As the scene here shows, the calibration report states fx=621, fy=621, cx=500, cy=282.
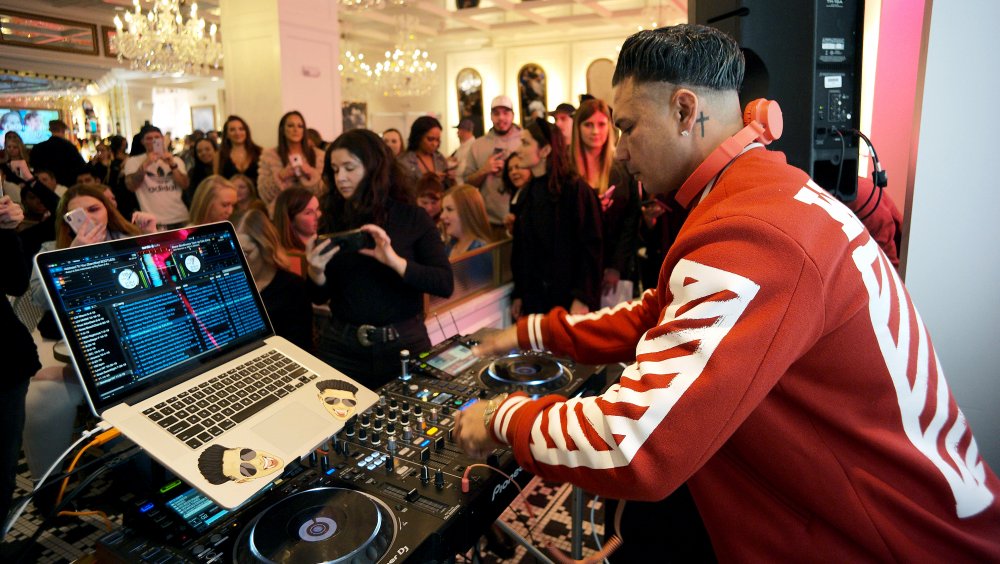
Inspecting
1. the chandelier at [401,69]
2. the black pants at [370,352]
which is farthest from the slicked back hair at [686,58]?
the chandelier at [401,69]

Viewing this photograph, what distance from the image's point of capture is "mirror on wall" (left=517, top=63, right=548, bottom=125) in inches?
488

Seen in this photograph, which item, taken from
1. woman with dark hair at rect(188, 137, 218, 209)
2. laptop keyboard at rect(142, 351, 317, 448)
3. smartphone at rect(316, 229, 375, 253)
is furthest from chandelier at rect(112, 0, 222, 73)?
laptop keyboard at rect(142, 351, 317, 448)

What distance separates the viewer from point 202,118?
5.11m

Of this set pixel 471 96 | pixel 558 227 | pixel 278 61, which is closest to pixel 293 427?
pixel 558 227

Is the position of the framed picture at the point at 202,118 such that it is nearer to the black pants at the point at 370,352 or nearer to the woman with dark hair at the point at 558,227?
the woman with dark hair at the point at 558,227

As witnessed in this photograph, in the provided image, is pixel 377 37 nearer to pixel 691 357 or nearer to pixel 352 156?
pixel 352 156

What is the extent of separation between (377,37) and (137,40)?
838 cm

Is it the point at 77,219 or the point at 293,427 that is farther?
the point at 77,219

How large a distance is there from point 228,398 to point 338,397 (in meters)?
0.21

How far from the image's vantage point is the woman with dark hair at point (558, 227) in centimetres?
335

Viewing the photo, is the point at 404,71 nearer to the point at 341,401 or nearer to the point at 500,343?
the point at 500,343

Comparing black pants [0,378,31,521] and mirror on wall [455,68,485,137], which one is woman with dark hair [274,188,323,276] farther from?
mirror on wall [455,68,485,137]

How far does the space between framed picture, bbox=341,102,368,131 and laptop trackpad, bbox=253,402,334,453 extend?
38.3ft

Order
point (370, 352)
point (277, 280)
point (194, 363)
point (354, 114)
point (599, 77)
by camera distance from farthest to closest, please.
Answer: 1. point (354, 114)
2. point (599, 77)
3. point (277, 280)
4. point (370, 352)
5. point (194, 363)
